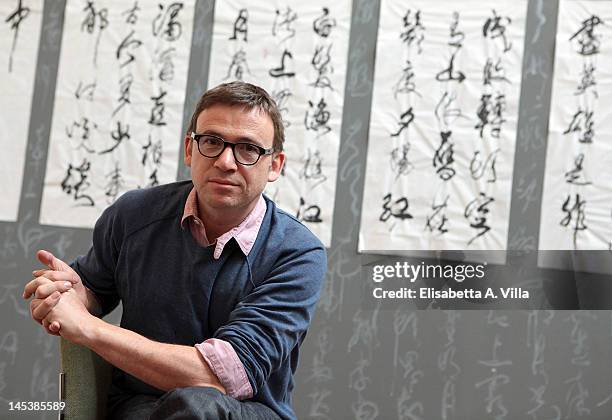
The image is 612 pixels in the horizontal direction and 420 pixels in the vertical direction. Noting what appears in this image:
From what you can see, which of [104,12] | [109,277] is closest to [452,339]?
[109,277]

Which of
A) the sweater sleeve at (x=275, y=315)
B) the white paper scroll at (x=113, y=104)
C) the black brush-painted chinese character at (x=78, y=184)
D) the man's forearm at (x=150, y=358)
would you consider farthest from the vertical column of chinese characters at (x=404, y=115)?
the man's forearm at (x=150, y=358)

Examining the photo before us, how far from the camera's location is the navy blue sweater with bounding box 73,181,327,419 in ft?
4.48

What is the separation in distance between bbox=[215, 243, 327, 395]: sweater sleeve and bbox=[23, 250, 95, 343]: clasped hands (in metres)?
0.26

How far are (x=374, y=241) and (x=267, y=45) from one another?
0.86 meters

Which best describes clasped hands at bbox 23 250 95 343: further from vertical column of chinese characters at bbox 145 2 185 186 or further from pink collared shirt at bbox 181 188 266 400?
vertical column of chinese characters at bbox 145 2 185 186

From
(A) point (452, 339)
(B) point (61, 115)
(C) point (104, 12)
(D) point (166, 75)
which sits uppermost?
(C) point (104, 12)

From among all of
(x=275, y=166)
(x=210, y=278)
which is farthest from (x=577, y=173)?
(x=210, y=278)

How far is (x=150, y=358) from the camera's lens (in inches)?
49.1

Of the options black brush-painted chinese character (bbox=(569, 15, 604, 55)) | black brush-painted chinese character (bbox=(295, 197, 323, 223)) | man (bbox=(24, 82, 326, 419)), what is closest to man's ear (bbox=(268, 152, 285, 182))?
man (bbox=(24, 82, 326, 419))

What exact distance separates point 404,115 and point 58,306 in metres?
1.71

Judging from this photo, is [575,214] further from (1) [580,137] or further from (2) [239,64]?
(2) [239,64]

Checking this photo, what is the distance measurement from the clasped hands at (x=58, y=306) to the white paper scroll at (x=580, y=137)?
191 cm

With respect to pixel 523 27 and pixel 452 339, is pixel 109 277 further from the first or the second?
pixel 523 27

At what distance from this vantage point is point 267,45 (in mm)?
2652
